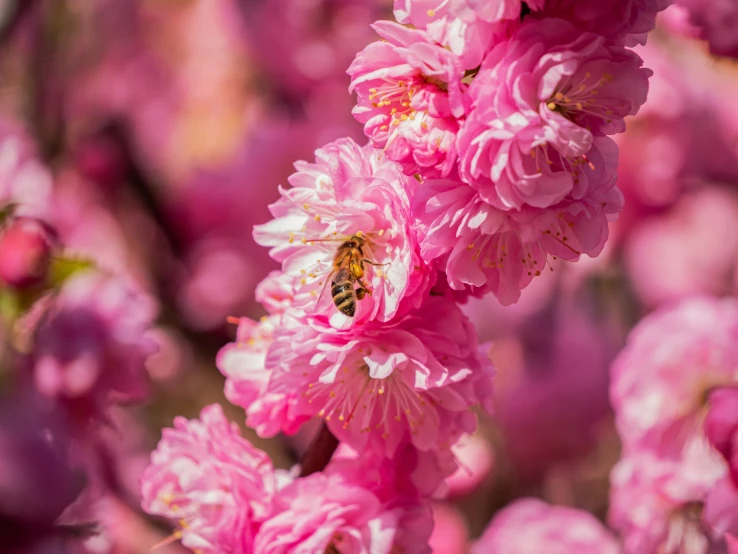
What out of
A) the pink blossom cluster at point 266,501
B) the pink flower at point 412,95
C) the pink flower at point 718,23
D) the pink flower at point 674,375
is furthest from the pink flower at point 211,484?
the pink flower at point 718,23

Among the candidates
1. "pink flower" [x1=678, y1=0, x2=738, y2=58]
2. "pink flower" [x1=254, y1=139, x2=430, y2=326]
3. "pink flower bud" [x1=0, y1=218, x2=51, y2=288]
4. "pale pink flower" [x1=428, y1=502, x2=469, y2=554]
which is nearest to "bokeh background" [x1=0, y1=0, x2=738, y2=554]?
"pale pink flower" [x1=428, y1=502, x2=469, y2=554]

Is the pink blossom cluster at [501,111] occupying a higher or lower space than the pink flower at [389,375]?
higher

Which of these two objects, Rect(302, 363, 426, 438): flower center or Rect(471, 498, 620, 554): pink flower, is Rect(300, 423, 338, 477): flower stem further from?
Rect(471, 498, 620, 554): pink flower

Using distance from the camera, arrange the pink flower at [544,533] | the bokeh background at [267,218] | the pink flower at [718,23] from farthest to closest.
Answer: the bokeh background at [267,218] → the pink flower at [544,533] → the pink flower at [718,23]

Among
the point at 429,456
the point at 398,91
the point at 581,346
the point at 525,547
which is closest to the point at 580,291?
the point at 581,346

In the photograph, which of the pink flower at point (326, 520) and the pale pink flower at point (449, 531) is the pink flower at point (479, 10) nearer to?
the pink flower at point (326, 520)

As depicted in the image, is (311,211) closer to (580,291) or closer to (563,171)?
(563,171)

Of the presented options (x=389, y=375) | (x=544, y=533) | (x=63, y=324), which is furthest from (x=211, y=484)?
(x=544, y=533)
